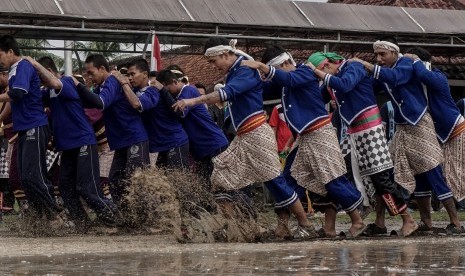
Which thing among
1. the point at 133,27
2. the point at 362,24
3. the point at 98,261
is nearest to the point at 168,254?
the point at 98,261

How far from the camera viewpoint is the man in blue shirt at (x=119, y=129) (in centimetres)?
1163

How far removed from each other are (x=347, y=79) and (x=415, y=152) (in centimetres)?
121

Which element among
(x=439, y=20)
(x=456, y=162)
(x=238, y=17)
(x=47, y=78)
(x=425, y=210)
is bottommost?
(x=425, y=210)

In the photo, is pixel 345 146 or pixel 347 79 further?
pixel 345 146

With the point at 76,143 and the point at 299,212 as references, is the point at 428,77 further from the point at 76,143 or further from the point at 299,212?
the point at 76,143

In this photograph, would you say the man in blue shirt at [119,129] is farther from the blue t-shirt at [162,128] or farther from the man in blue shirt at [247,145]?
the man in blue shirt at [247,145]

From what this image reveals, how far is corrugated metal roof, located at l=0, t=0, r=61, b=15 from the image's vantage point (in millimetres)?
15281

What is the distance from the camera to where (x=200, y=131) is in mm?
12195

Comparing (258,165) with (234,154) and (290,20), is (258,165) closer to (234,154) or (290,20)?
(234,154)

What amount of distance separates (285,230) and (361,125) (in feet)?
4.18

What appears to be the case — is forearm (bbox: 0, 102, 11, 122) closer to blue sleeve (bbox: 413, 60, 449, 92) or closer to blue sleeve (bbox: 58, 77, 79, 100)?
blue sleeve (bbox: 58, 77, 79, 100)

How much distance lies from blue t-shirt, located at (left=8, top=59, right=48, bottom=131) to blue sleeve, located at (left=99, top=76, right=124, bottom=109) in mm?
599

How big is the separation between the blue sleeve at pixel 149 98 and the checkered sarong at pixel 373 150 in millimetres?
2027

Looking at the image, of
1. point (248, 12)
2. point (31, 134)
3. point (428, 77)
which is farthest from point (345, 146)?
point (248, 12)
